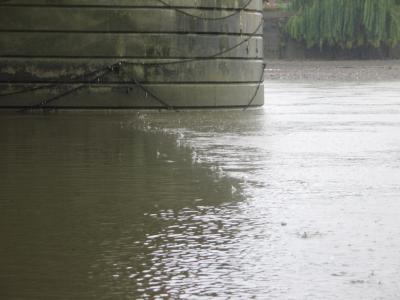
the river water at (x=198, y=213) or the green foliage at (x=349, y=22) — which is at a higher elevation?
the green foliage at (x=349, y=22)

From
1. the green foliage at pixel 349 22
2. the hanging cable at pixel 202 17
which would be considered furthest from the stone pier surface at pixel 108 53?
the green foliage at pixel 349 22

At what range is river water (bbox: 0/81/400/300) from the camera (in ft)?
21.1

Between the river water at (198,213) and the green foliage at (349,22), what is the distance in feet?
139

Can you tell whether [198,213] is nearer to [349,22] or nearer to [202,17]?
[202,17]

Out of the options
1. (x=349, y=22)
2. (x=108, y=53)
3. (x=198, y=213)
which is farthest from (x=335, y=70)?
(x=198, y=213)

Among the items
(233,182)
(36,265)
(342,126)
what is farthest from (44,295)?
(342,126)

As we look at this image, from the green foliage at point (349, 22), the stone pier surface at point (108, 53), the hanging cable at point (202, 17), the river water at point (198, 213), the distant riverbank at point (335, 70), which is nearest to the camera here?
the river water at point (198, 213)

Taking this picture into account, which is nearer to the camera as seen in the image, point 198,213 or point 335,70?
point 198,213

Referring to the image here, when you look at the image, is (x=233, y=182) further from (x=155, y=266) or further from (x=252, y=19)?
(x=252, y=19)

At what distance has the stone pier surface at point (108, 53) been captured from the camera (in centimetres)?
2041

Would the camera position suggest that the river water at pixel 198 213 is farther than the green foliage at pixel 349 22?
No

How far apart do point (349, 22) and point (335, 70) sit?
749cm

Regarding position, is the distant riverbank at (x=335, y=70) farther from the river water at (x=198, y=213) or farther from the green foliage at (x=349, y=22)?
the river water at (x=198, y=213)

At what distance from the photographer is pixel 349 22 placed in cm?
5875
